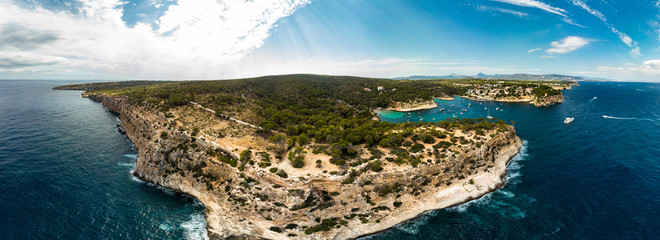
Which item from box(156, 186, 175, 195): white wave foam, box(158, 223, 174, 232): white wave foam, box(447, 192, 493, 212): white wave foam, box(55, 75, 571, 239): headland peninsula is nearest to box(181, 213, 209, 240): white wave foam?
box(55, 75, 571, 239): headland peninsula

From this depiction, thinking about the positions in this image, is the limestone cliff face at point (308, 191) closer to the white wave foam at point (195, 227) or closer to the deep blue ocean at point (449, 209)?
the white wave foam at point (195, 227)

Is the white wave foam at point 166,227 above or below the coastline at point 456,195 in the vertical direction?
below

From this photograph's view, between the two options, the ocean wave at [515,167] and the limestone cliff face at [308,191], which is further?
the ocean wave at [515,167]

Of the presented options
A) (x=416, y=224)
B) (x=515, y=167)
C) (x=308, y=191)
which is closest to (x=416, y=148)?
(x=416, y=224)

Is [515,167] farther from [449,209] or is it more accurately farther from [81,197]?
A: [81,197]

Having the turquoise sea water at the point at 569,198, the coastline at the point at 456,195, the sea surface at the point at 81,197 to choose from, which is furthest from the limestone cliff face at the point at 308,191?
the sea surface at the point at 81,197

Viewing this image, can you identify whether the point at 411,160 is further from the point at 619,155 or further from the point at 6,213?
the point at 6,213

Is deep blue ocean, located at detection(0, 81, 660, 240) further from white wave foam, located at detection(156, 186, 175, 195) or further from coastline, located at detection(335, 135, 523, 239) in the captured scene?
coastline, located at detection(335, 135, 523, 239)
